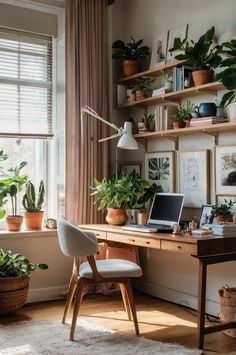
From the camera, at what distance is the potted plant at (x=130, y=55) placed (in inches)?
180

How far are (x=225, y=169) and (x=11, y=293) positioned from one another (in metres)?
1.94

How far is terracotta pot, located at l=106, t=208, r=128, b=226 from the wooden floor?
0.71 metres

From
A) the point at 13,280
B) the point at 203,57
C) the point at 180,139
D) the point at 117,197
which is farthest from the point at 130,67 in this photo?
the point at 13,280

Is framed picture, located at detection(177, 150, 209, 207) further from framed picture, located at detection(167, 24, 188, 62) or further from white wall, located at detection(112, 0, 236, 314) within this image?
framed picture, located at detection(167, 24, 188, 62)

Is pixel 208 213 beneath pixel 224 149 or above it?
beneath

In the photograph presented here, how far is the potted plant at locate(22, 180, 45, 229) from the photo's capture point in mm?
4336

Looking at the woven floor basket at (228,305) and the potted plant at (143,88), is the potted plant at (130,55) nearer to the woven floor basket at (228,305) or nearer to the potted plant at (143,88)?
the potted plant at (143,88)

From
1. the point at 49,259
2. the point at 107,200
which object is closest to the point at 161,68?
the point at 107,200

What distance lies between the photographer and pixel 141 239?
365 cm

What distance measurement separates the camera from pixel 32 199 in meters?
4.36

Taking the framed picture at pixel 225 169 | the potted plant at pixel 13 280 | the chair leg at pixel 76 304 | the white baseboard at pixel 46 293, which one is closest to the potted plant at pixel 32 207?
Answer: the potted plant at pixel 13 280

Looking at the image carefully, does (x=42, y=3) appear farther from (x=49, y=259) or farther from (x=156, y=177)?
(x=49, y=259)

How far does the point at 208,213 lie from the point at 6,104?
211 cm

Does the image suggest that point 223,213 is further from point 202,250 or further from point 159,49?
point 159,49
